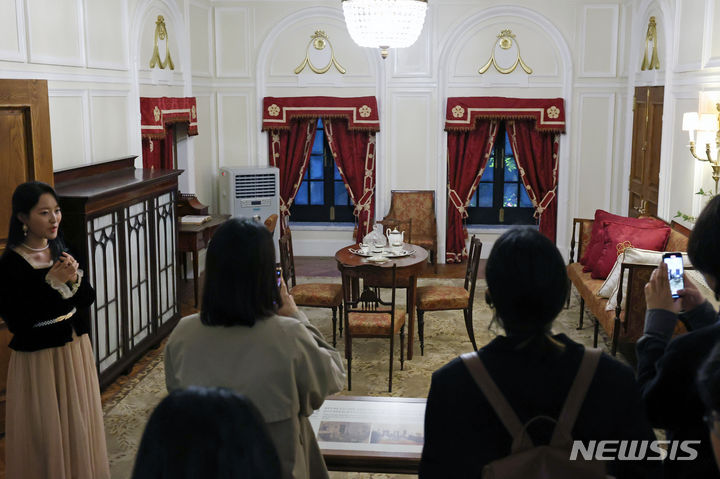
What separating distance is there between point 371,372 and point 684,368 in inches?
150

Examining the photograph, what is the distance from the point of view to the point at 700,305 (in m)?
1.99

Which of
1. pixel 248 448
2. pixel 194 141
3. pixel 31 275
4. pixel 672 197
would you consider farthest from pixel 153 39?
pixel 248 448

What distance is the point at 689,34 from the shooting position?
611 cm

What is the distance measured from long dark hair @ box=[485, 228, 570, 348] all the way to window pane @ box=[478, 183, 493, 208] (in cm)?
763

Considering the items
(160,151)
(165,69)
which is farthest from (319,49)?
(160,151)

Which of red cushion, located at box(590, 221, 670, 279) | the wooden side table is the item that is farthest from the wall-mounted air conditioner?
red cushion, located at box(590, 221, 670, 279)

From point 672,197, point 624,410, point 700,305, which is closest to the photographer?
point 624,410

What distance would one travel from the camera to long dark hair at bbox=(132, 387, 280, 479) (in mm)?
974

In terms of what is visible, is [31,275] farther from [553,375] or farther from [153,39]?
[153,39]

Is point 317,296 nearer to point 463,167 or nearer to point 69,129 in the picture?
point 69,129

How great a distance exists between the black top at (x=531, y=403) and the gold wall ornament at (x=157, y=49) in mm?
5934

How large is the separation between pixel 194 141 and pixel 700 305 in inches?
267

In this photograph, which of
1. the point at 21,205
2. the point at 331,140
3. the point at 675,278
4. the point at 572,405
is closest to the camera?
the point at 572,405

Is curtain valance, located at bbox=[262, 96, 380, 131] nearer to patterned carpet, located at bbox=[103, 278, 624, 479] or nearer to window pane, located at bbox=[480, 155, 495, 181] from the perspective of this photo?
window pane, located at bbox=[480, 155, 495, 181]
